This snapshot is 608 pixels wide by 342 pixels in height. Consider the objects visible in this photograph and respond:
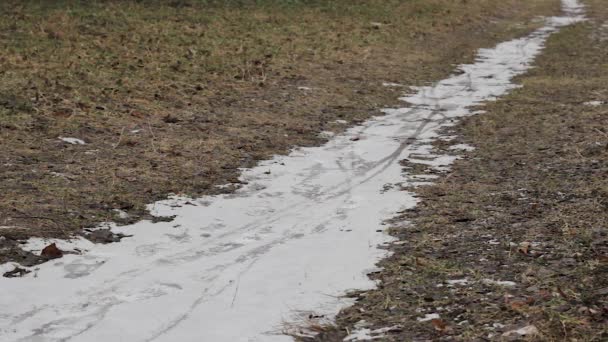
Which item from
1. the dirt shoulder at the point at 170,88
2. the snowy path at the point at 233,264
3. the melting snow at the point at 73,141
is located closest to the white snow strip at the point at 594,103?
the dirt shoulder at the point at 170,88

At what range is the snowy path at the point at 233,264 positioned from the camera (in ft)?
18.0

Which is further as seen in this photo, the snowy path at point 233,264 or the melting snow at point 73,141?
the melting snow at point 73,141

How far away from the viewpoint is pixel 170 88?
A: 42.1 feet

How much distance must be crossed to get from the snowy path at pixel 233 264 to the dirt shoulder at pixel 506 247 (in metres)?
Answer: 0.37

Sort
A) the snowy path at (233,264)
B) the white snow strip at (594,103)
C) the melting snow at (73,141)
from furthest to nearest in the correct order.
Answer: the white snow strip at (594,103) < the melting snow at (73,141) < the snowy path at (233,264)

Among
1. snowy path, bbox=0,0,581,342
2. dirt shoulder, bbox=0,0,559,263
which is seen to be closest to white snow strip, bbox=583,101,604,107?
dirt shoulder, bbox=0,0,559,263

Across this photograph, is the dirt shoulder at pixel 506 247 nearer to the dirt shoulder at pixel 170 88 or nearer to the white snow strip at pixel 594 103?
the white snow strip at pixel 594 103

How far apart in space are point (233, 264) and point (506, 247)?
2354mm

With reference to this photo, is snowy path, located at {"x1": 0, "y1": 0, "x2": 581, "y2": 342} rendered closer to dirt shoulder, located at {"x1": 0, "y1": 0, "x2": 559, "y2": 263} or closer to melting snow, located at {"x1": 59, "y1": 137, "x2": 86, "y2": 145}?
dirt shoulder, located at {"x1": 0, "y1": 0, "x2": 559, "y2": 263}

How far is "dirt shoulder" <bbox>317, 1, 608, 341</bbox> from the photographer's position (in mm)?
5117

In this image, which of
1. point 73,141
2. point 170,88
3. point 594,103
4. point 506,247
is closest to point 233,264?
point 506,247

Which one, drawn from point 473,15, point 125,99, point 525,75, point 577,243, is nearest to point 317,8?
point 473,15

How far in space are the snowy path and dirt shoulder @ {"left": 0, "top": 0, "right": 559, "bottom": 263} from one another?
52cm

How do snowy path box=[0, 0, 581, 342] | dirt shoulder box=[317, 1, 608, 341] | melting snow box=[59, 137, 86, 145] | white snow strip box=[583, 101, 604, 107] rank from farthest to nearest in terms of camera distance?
1. white snow strip box=[583, 101, 604, 107]
2. melting snow box=[59, 137, 86, 145]
3. snowy path box=[0, 0, 581, 342]
4. dirt shoulder box=[317, 1, 608, 341]
